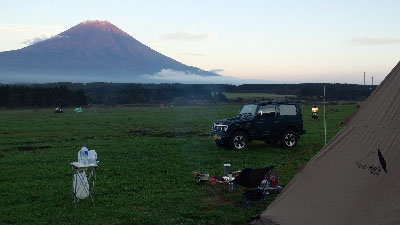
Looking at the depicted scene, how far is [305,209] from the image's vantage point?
753cm

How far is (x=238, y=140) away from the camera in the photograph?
19188 mm

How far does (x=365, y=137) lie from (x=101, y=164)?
10788 mm

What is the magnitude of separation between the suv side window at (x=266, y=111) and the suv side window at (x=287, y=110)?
44 cm

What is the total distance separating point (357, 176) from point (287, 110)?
13.1 metres

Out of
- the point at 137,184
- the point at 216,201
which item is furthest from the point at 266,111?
the point at 216,201

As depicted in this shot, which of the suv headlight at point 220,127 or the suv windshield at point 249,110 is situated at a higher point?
the suv windshield at point 249,110

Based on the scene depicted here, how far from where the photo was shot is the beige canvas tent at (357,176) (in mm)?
6539

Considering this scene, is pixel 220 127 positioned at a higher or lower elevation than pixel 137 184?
higher

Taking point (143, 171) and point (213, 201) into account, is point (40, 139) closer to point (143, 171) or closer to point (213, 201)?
point (143, 171)

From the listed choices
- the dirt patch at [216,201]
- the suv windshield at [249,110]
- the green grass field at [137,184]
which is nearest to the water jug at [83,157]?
the green grass field at [137,184]

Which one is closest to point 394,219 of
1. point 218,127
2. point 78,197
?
point 78,197

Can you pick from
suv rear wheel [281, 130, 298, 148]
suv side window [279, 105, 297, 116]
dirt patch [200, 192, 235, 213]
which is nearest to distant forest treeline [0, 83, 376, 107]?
suv side window [279, 105, 297, 116]

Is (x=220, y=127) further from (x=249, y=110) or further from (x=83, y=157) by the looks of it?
(x=83, y=157)

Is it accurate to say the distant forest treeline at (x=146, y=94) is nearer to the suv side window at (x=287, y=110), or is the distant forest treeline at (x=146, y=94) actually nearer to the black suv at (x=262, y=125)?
the suv side window at (x=287, y=110)
